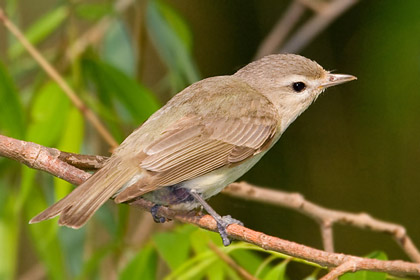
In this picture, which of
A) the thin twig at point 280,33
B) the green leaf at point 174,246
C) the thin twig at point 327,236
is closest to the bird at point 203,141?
the green leaf at point 174,246

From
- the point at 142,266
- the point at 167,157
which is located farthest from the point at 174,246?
the point at 167,157

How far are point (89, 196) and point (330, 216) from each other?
1123 millimetres

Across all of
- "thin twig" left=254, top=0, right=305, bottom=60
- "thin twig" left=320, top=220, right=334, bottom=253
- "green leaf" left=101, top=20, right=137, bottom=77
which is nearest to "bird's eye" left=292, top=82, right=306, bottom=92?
"thin twig" left=320, top=220, right=334, bottom=253

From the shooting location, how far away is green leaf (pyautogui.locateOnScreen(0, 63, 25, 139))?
302 cm

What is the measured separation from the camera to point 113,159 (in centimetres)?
263

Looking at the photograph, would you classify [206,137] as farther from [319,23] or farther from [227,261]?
[319,23]

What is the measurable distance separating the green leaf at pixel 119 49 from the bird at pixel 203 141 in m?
1.09

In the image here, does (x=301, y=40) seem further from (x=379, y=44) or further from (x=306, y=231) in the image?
(x=306, y=231)

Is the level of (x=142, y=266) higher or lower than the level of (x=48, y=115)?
lower

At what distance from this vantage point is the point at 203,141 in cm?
281

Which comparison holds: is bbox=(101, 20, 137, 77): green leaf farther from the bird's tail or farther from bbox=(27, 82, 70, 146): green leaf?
the bird's tail

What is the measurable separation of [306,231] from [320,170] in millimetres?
480

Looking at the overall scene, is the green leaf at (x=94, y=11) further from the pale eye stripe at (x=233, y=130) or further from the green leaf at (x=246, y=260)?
the green leaf at (x=246, y=260)

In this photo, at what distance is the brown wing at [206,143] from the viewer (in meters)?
2.54
